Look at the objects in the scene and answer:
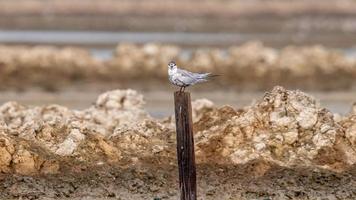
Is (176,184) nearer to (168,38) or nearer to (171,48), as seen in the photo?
(171,48)

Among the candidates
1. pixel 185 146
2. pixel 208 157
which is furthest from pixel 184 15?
pixel 185 146

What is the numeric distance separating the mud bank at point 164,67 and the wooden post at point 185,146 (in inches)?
574

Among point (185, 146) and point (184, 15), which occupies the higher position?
point (184, 15)

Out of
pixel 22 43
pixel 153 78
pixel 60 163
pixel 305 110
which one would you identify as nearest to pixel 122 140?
pixel 60 163

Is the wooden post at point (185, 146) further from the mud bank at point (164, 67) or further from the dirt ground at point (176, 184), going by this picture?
the mud bank at point (164, 67)

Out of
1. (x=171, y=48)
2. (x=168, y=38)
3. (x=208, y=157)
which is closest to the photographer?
(x=208, y=157)

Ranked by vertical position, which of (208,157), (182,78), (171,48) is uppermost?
(171,48)

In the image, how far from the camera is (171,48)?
3341cm

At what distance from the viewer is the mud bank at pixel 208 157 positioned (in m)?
15.4

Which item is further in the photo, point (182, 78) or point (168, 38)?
point (168, 38)

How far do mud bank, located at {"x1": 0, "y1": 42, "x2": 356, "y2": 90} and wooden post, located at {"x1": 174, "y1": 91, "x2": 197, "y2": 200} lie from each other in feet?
47.8

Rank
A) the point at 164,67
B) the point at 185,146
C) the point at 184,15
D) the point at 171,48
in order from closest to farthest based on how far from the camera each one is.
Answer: the point at 185,146 → the point at 164,67 → the point at 171,48 → the point at 184,15

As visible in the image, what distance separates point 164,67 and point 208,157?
15223mm

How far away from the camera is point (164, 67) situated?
31203 mm
